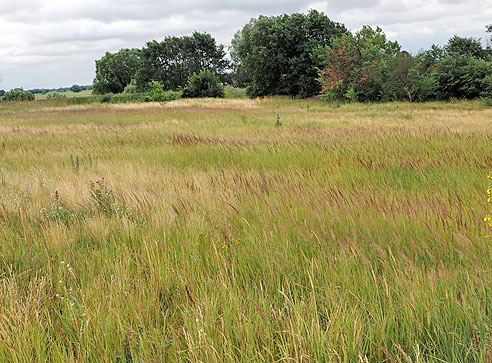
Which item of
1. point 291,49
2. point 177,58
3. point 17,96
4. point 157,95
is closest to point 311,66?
point 291,49

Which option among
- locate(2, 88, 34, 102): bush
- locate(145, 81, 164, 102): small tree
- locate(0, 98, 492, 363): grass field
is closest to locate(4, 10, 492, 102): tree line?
locate(145, 81, 164, 102): small tree

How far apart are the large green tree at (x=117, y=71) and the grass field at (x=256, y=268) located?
84259 mm

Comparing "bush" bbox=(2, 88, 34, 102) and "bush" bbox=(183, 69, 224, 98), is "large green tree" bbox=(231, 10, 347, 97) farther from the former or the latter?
"bush" bbox=(2, 88, 34, 102)

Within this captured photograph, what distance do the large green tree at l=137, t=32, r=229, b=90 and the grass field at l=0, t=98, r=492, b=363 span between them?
63.2m

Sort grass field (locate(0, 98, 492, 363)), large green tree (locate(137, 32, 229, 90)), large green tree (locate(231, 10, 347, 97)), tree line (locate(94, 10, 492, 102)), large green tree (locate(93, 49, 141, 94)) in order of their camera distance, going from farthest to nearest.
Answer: large green tree (locate(93, 49, 141, 94)) < large green tree (locate(137, 32, 229, 90)) < large green tree (locate(231, 10, 347, 97)) < tree line (locate(94, 10, 492, 102)) < grass field (locate(0, 98, 492, 363))

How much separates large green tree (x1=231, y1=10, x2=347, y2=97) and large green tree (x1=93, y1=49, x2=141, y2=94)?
1642 inches

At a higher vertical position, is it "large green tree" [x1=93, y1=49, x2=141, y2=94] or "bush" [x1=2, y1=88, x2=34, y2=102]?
"large green tree" [x1=93, y1=49, x2=141, y2=94]

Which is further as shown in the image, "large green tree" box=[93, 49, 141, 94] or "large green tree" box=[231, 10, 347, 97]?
"large green tree" box=[93, 49, 141, 94]

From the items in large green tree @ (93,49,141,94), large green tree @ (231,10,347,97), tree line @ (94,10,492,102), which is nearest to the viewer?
tree line @ (94,10,492,102)

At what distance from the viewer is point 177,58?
65562mm

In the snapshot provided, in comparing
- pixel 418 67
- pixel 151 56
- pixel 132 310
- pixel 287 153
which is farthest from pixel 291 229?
pixel 151 56

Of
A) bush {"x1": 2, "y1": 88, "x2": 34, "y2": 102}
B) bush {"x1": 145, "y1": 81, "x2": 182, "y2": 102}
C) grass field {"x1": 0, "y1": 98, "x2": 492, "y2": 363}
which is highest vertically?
bush {"x1": 2, "y1": 88, "x2": 34, "y2": 102}

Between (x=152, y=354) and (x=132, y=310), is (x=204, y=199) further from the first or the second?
(x=152, y=354)

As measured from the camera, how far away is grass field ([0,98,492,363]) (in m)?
1.48
